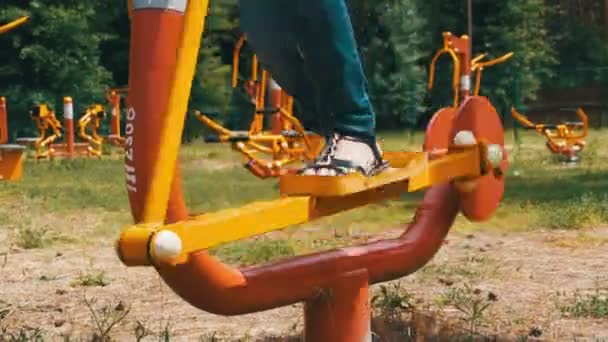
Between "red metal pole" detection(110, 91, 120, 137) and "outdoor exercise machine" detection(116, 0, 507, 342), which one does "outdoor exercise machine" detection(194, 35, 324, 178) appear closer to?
"red metal pole" detection(110, 91, 120, 137)

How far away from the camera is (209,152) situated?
387 inches

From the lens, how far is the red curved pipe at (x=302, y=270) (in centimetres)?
132

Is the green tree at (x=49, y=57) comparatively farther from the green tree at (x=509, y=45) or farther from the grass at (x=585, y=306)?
the grass at (x=585, y=306)

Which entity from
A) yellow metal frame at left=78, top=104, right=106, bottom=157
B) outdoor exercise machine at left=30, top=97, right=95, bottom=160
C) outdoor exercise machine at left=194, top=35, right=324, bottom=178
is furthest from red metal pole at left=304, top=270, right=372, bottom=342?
yellow metal frame at left=78, top=104, right=106, bottom=157

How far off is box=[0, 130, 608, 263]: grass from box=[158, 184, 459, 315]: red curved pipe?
51.6 inches

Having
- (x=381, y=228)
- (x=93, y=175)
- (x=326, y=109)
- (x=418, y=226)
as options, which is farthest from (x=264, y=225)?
(x=93, y=175)

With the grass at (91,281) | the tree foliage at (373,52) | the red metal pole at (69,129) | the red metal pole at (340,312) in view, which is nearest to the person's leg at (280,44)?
the red metal pole at (340,312)

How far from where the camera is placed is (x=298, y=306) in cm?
241

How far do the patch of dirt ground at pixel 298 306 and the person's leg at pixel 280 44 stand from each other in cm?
58

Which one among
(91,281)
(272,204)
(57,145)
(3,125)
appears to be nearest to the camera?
(272,204)

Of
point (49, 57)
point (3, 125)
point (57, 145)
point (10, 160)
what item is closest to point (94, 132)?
point (57, 145)

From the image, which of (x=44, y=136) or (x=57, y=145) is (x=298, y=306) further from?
A: (x=44, y=136)

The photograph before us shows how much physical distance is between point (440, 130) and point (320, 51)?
0.49m

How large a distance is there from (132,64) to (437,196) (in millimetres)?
872
